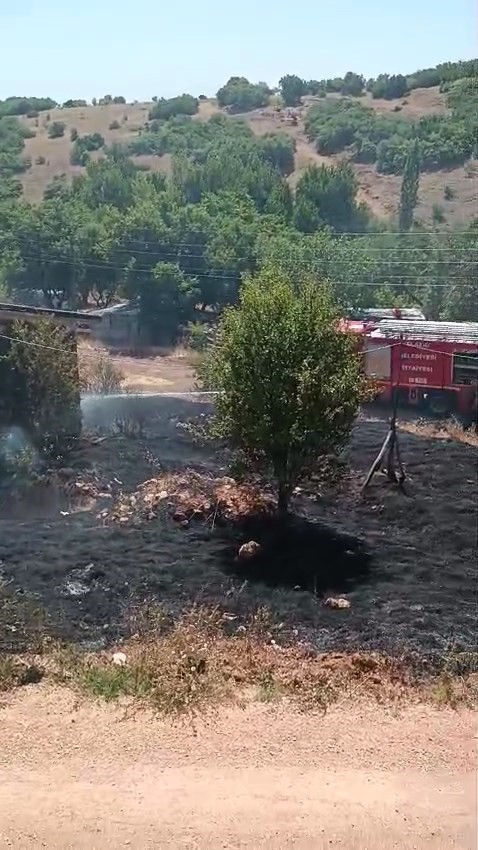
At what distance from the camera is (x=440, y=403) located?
980 inches

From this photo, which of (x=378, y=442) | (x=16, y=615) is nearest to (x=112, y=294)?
(x=378, y=442)

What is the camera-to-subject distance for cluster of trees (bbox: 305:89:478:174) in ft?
189

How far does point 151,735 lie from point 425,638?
13.9 ft

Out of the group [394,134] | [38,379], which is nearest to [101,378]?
[38,379]

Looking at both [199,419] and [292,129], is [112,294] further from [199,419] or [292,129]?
[292,129]

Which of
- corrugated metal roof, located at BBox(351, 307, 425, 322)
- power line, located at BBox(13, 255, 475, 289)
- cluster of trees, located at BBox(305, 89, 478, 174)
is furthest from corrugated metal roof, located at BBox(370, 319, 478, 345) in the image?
cluster of trees, located at BBox(305, 89, 478, 174)

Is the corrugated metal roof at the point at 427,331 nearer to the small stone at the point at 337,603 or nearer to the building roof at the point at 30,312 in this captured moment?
the building roof at the point at 30,312

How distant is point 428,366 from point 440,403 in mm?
1081

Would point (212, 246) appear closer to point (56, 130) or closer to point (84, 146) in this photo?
point (84, 146)

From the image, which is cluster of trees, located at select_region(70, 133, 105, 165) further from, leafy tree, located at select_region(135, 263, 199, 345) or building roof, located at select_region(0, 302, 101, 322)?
building roof, located at select_region(0, 302, 101, 322)

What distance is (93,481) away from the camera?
17.9 metres

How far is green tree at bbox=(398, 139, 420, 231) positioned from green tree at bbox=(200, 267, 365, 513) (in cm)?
3956

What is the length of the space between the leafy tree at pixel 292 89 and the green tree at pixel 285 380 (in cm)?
8590

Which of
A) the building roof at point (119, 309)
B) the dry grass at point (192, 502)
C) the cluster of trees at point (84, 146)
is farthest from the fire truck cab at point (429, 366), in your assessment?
the cluster of trees at point (84, 146)
